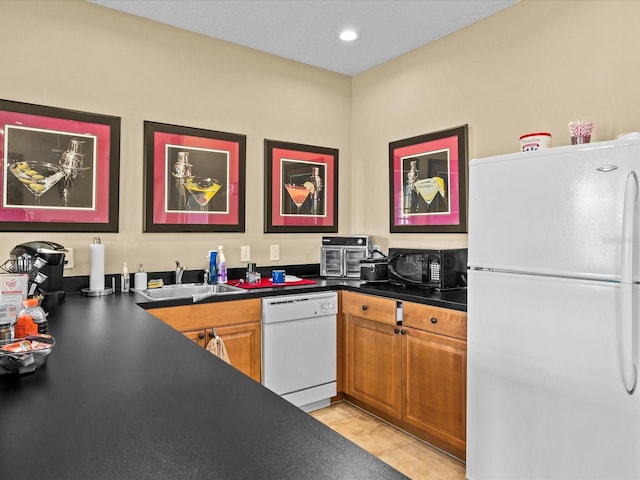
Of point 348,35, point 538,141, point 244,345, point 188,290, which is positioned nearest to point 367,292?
point 244,345

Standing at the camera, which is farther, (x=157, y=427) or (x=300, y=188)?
(x=300, y=188)

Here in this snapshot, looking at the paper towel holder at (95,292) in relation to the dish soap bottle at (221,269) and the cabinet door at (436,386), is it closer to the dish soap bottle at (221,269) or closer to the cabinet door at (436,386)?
the dish soap bottle at (221,269)

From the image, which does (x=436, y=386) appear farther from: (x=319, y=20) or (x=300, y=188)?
(x=319, y=20)

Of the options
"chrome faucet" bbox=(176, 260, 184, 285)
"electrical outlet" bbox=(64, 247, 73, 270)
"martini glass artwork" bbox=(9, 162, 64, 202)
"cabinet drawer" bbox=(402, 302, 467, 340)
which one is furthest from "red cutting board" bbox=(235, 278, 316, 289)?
"martini glass artwork" bbox=(9, 162, 64, 202)

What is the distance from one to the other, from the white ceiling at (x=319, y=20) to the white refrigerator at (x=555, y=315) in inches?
50.2

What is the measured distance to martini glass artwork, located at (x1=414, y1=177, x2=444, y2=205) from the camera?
3.10 m

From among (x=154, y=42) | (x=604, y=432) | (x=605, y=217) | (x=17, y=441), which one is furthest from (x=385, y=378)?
(x=154, y=42)

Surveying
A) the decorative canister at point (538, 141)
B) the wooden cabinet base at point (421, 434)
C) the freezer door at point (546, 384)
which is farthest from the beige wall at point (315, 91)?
the wooden cabinet base at point (421, 434)

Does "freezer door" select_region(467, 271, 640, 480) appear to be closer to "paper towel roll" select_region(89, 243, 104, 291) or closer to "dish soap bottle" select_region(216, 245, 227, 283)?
"dish soap bottle" select_region(216, 245, 227, 283)

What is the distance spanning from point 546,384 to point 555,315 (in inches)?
11.3

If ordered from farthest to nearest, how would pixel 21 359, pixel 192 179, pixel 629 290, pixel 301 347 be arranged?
pixel 192 179 < pixel 301 347 < pixel 629 290 < pixel 21 359

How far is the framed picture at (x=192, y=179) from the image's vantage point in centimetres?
288

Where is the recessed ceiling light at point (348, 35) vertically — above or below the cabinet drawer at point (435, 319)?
above

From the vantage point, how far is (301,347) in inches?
112
